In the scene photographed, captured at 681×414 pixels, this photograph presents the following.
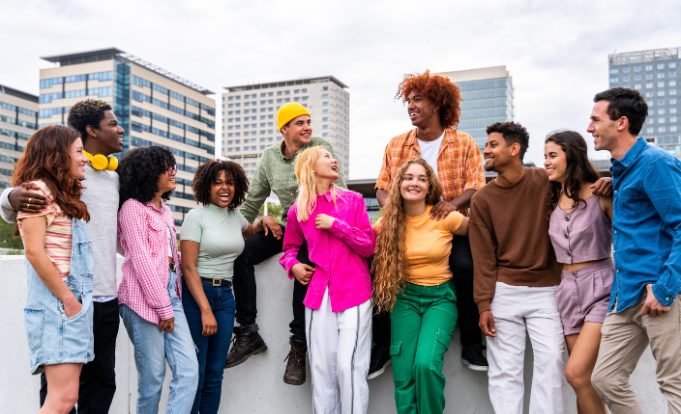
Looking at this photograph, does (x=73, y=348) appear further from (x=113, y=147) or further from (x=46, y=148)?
(x=113, y=147)

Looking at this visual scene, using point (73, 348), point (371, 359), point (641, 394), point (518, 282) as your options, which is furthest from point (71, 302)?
point (641, 394)

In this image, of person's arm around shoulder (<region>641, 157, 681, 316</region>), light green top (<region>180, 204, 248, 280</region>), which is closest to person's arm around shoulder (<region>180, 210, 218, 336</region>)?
light green top (<region>180, 204, 248, 280</region>)

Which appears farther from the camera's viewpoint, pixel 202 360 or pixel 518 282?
pixel 202 360

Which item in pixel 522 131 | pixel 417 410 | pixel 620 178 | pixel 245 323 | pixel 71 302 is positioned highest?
pixel 522 131

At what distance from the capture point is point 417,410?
362 cm

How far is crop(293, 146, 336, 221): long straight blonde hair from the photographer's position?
3.91 meters

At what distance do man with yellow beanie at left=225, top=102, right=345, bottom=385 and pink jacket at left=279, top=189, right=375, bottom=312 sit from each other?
23cm

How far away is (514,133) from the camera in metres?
3.78

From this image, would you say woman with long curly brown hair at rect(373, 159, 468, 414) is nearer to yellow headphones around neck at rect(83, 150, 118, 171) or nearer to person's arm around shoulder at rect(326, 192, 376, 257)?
person's arm around shoulder at rect(326, 192, 376, 257)

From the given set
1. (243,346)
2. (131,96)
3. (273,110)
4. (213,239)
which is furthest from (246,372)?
(273,110)

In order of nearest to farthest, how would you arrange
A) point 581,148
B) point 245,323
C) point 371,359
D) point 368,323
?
1. point 581,148
2. point 368,323
3. point 371,359
4. point 245,323

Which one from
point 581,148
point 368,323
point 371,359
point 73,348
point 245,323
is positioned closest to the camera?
point 73,348

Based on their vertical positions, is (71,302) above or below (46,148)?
below

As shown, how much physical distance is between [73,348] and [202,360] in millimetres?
1039
